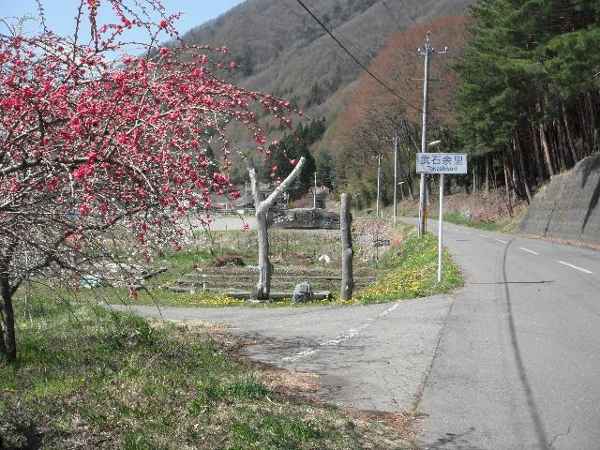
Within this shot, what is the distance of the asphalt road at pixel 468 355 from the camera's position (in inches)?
207

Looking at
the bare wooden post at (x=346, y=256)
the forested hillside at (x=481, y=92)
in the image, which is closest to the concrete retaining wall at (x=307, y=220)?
the forested hillside at (x=481, y=92)

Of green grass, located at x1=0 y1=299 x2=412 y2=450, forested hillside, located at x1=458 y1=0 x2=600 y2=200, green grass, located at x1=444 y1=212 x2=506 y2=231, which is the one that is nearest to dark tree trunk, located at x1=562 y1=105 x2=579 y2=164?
forested hillside, located at x1=458 y1=0 x2=600 y2=200

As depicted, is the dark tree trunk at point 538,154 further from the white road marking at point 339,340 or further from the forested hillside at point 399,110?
the white road marking at point 339,340

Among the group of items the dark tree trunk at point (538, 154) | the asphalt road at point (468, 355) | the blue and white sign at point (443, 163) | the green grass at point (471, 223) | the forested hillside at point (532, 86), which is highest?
the forested hillside at point (532, 86)

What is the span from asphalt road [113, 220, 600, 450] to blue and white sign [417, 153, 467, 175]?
8.54 ft

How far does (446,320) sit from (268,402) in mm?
5394

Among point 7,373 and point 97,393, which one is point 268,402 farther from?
point 7,373

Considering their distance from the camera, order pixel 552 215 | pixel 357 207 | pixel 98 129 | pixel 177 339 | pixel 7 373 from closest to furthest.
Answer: pixel 98 129, pixel 7 373, pixel 177 339, pixel 552 215, pixel 357 207

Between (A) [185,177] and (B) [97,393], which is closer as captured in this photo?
(A) [185,177]

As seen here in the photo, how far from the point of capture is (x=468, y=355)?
7617 millimetres

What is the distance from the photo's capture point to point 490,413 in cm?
549

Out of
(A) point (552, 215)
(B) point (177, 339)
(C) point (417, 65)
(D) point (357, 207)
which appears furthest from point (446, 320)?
(D) point (357, 207)

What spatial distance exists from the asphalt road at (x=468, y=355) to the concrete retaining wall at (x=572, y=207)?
11.3 meters

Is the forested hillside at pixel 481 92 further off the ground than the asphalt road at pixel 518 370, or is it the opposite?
the forested hillside at pixel 481 92
